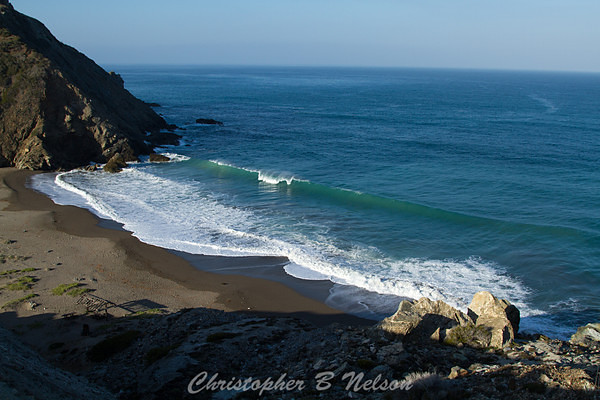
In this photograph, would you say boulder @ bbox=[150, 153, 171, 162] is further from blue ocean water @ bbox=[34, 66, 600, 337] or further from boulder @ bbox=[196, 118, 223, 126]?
boulder @ bbox=[196, 118, 223, 126]

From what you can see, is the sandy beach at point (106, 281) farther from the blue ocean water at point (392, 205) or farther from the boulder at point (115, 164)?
the boulder at point (115, 164)

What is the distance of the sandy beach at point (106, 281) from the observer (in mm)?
21562

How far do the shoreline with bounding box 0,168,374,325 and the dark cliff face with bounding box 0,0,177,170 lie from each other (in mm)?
18397

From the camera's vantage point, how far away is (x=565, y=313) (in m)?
22.4

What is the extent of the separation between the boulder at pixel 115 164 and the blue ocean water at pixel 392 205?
1.45 m

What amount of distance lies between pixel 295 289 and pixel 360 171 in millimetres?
26185

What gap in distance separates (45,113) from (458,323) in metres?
50.6

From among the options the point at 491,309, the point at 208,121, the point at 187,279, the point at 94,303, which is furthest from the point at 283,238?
the point at 208,121

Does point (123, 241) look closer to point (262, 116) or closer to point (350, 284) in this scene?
point (350, 284)

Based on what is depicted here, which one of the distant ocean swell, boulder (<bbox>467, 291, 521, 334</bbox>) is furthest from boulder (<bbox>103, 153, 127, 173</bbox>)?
boulder (<bbox>467, 291, 521, 334</bbox>)

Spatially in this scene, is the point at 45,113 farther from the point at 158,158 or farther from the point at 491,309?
the point at 491,309

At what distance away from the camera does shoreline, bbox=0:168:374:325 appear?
910 inches

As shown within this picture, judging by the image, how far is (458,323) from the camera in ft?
57.4

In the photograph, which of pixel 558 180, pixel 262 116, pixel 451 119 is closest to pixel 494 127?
pixel 451 119
